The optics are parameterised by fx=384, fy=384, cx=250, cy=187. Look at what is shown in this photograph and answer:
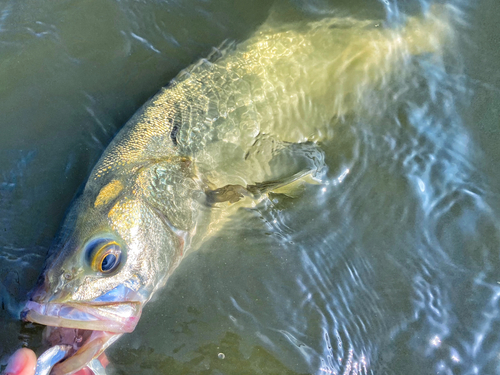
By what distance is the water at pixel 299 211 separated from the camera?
110 inches

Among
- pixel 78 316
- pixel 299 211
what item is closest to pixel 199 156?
pixel 299 211

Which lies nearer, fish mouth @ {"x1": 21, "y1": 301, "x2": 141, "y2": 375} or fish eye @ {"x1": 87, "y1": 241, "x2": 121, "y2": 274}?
fish mouth @ {"x1": 21, "y1": 301, "x2": 141, "y2": 375}

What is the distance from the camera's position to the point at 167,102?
317 centimetres

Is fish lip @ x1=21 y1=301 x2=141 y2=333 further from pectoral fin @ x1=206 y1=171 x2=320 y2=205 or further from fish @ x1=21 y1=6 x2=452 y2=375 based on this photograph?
pectoral fin @ x1=206 y1=171 x2=320 y2=205

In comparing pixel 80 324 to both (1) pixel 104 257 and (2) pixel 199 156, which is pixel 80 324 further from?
(2) pixel 199 156

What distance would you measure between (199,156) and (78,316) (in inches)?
57.6

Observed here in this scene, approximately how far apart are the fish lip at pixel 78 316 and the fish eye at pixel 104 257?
206 mm

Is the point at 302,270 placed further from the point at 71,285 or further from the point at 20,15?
the point at 20,15

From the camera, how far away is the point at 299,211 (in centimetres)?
324

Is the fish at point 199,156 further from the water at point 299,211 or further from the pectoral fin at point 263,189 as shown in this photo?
the water at point 299,211

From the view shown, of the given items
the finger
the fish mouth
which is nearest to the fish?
the fish mouth

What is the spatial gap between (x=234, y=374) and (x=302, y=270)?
35.7 inches

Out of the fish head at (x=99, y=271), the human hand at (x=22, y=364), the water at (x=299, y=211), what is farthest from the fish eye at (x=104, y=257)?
the water at (x=299, y=211)

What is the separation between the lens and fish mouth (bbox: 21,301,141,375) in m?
2.06
